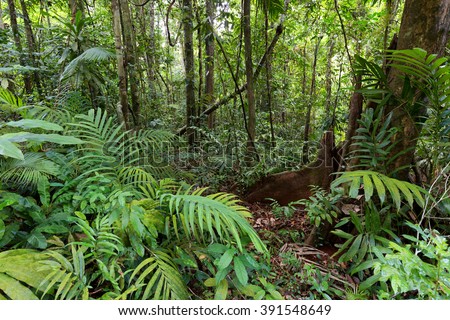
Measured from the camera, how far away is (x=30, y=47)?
4.36 meters

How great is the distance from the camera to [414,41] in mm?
1986

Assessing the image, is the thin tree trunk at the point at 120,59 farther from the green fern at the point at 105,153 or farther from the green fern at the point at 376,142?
the green fern at the point at 376,142

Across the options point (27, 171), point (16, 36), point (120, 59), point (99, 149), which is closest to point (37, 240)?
point (27, 171)

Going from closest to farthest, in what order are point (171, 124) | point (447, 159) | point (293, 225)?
point (447, 159) → point (293, 225) → point (171, 124)

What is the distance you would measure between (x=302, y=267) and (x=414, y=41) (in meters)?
1.87

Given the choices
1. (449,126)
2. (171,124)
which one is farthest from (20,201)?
(171,124)

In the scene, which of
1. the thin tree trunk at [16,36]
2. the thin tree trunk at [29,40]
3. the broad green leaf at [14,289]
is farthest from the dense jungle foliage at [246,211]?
the thin tree trunk at [29,40]

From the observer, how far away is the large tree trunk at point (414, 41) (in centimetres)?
189

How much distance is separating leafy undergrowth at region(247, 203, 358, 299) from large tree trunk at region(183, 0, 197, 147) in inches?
89.1

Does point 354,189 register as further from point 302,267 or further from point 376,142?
point 302,267

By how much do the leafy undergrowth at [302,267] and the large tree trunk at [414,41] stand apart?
0.91 meters
